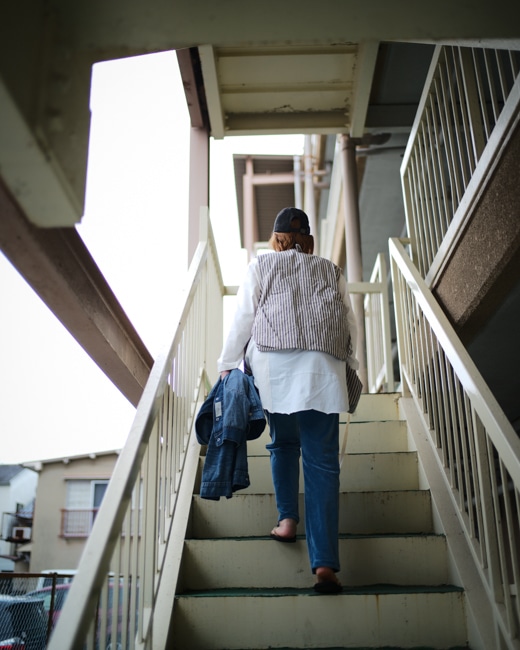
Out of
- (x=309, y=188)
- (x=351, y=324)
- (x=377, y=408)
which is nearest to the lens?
(x=351, y=324)

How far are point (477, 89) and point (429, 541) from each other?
1.92 m

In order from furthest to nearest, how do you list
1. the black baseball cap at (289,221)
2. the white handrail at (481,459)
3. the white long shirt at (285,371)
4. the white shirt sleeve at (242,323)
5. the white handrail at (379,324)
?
the white handrail at (379,324), the black baseball cap at (289,221), the white shirt sleeve at (242,323), the white long shirt at (285,371), the white handrail at (481,459)

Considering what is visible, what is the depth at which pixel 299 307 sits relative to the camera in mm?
2590

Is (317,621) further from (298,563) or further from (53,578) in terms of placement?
(53,578)

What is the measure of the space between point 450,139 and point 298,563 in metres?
2.03

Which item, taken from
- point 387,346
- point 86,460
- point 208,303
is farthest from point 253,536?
point 86,460

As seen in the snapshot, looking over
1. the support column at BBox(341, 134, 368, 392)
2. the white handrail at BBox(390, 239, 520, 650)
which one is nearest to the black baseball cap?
the white handrail at BBox(390, 239, 520, 650)

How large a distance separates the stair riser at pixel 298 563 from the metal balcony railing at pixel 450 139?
134 centimetres

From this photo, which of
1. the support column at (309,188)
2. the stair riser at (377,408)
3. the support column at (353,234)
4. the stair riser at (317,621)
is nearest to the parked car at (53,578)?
the stair riser at (317,621)

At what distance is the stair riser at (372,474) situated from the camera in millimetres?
2973

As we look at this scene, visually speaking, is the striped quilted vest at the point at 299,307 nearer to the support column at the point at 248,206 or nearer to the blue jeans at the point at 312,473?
the blue jeans at the point at 312,473

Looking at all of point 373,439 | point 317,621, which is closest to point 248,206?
point 373,439

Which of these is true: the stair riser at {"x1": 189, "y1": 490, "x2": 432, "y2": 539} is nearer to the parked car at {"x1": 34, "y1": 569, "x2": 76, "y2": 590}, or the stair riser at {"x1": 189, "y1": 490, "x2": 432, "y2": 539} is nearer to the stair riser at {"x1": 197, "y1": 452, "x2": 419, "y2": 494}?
the stair riser at {"x1": 197, "y1": 452, "x2": 419, "y2": 494}

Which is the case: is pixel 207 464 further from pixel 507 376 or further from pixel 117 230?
pixel 117 230
